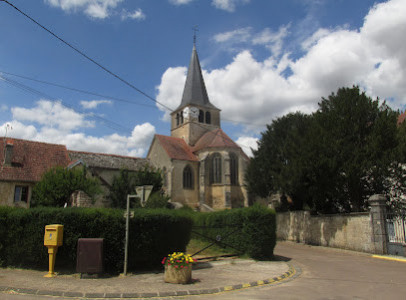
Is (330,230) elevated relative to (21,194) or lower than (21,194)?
lower

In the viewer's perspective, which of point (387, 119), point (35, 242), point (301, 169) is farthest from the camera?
point (301, 169)

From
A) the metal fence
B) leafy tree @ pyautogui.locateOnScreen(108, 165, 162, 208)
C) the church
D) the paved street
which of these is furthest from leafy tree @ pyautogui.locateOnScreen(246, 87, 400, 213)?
the church

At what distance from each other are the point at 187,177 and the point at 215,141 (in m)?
5.63

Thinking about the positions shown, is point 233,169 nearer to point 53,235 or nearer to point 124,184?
point 124,184

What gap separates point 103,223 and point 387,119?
1507cm

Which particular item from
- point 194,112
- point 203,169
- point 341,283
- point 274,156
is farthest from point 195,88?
point 341,283

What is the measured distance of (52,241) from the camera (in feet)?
27.7

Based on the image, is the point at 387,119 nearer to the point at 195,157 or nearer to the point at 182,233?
the point at 182,233

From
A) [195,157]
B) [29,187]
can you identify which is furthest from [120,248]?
[195,157]

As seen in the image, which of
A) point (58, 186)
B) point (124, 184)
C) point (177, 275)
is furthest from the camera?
point (124, 184)

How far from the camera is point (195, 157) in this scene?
3853 centimetres

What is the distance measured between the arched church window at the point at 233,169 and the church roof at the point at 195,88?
438 inches

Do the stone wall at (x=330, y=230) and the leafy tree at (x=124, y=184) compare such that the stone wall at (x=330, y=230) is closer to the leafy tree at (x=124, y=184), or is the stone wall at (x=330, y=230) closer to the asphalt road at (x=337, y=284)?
the asphalt road at (x=337, y=284)

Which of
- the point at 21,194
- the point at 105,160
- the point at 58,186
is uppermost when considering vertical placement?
the point at 105,160
